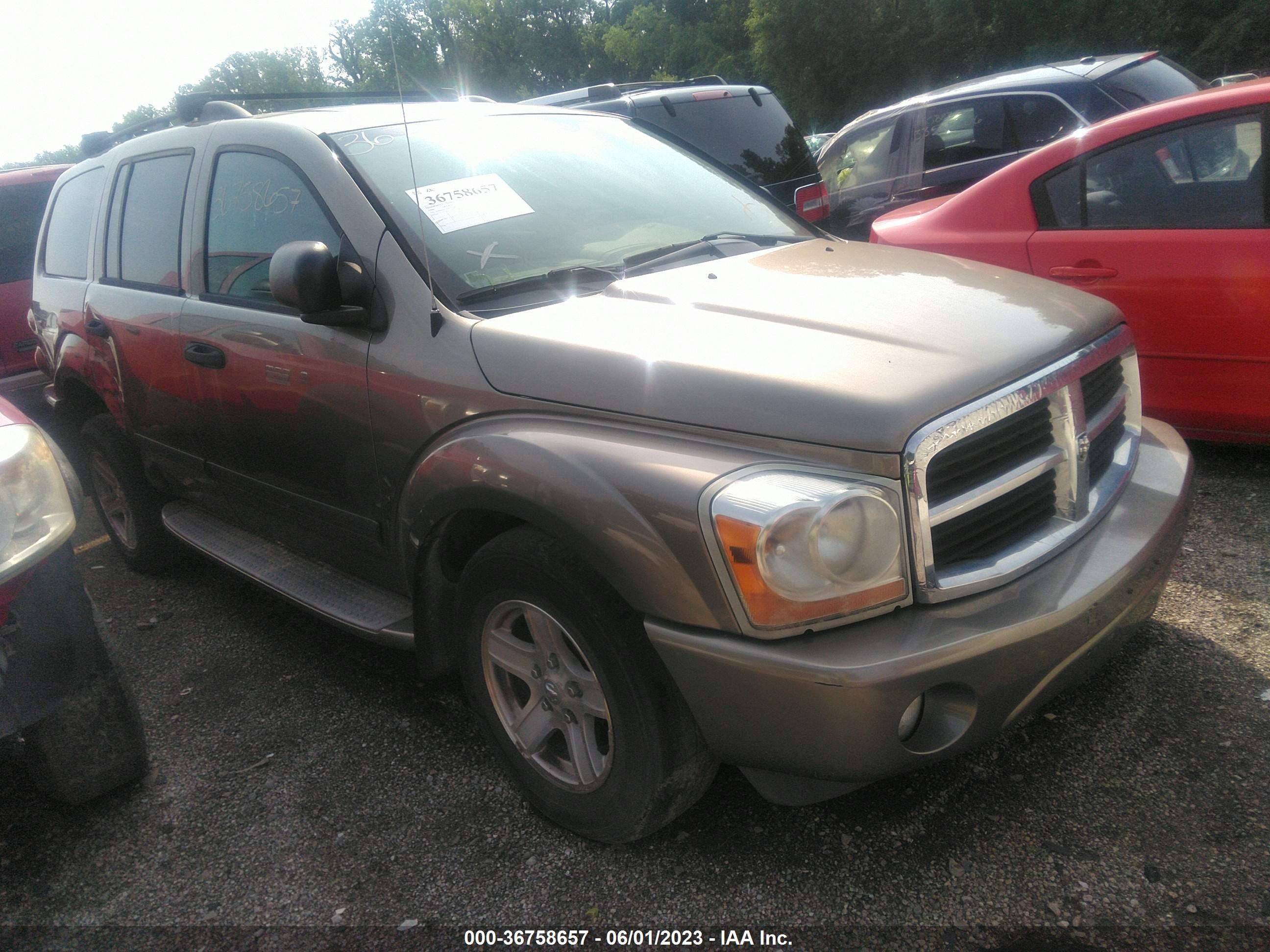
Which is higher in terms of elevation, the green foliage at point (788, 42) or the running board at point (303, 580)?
the green foliage at point (788, 42)

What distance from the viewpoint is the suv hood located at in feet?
6.14

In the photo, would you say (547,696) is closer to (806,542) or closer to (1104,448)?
(806,542)

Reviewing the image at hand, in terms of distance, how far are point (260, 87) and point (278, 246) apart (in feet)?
264

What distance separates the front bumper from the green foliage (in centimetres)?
155

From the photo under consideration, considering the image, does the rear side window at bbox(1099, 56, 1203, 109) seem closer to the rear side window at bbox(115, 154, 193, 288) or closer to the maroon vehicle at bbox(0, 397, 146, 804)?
the rear side window at bbox(115, 154, 193, 288)

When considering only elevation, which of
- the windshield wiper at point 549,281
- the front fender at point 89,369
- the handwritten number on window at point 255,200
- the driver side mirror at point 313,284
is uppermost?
the handwritten number on window at point 255,200

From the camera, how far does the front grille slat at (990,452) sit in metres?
1.88

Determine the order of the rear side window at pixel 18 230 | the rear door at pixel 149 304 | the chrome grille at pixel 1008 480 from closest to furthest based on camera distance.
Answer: the chrome grille at pixel 1008 480 → the rear door at pixel 149 304 → the rear side window at pixel 18 230

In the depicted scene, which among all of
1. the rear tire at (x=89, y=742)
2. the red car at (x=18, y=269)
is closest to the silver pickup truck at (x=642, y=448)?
the rear tire at (x=89, y=742)

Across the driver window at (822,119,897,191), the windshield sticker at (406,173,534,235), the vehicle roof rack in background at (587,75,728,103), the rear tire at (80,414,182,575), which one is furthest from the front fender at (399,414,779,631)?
the driver window at (822,119,897,191)

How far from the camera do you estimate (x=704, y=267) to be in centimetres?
264

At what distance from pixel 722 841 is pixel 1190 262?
9.23ft

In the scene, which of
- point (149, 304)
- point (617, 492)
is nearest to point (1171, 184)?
point (617, 492)

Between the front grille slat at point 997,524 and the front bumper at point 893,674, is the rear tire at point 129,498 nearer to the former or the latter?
the front bumper at point 893,674
